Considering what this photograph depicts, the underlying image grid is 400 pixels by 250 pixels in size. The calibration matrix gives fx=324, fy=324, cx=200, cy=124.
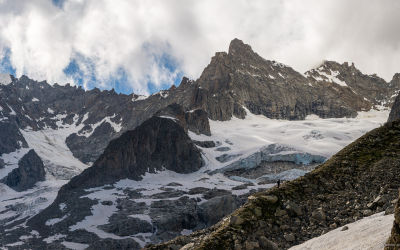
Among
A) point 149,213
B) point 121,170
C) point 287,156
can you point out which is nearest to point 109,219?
point 149,213

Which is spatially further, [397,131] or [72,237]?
[72,237]

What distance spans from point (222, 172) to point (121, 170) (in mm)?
60182

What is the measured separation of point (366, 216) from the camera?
1508 centimetres

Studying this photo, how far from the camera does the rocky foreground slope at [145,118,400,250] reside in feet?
49.9

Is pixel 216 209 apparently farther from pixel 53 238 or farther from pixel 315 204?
pixel 315 204

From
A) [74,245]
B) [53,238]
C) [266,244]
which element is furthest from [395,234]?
[53,238]

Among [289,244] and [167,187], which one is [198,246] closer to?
[289,244]

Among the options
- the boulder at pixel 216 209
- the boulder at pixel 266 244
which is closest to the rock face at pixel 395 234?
the boulder at pixel 266 244

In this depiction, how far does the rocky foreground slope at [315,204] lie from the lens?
15.2 meters

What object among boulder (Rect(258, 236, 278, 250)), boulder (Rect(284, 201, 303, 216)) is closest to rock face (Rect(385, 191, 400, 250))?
boulder (Rect(258, 236, 278, 250))

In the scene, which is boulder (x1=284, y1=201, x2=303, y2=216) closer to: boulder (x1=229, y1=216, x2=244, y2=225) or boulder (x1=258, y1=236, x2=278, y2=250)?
boulder (x1=258, y1=236, x2=278, y2=250)

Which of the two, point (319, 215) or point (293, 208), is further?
point (293, 208)

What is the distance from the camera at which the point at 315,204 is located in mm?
16906

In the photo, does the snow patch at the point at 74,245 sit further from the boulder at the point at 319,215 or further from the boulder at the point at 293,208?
the boulder at the point at 319,215
